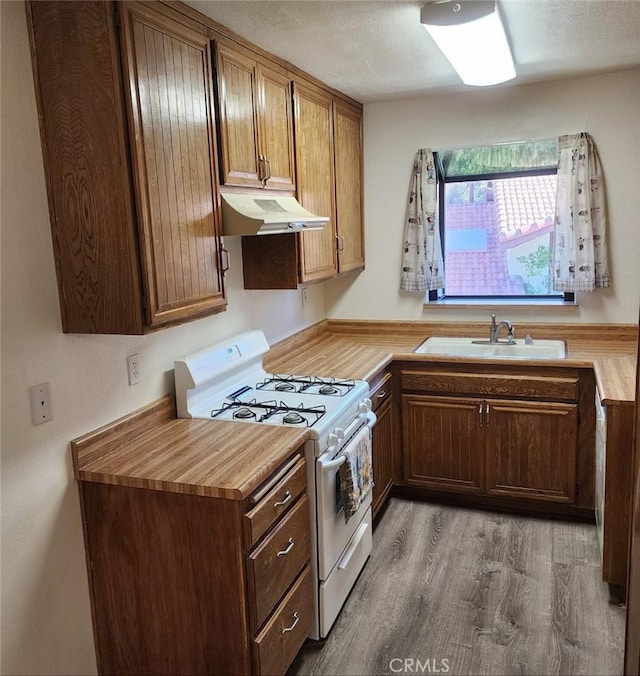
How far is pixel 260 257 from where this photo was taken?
294 cm

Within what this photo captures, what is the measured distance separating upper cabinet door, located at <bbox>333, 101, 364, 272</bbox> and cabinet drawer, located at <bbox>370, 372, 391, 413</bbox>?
711 millimetres

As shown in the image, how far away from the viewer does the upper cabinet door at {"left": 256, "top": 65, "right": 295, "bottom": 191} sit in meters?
2.57

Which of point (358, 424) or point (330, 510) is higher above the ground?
point (358, 424)

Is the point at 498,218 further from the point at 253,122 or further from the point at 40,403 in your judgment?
the point at 40,403

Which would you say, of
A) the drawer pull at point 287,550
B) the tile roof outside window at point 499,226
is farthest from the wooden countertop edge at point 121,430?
the tile roof outside window at point 499,226

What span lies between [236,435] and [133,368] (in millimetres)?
453

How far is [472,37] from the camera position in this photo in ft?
7.79

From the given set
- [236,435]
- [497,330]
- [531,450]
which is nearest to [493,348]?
[497,330]

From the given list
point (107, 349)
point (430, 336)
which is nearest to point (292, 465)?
point (107, 349)

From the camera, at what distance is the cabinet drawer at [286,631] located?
6.24ft

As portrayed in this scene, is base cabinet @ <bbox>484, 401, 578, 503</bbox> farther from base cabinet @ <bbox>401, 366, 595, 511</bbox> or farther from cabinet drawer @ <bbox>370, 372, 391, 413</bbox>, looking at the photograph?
cabinet drawer @ <bbox>370, 372, 391, 413</bbox>

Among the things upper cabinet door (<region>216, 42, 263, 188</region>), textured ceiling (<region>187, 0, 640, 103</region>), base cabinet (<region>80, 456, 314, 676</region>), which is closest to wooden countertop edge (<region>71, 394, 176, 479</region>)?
base cabinet (<region>80, 456, 314, 676</region>)

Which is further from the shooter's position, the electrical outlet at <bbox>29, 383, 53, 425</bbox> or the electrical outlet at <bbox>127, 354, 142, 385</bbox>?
the electrical outlet at <bbox>127, 354, 142, 385</bbox>

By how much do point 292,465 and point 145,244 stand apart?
0.91m
